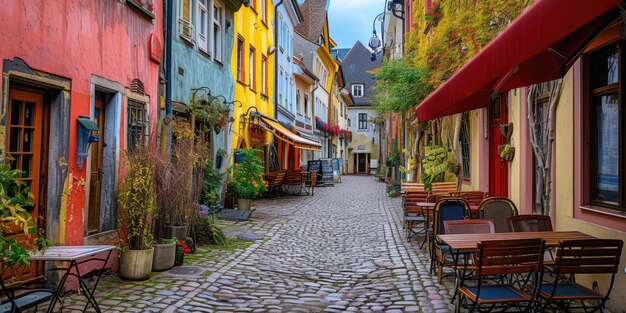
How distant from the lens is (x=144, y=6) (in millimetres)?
7754

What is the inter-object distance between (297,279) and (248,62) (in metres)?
10.9

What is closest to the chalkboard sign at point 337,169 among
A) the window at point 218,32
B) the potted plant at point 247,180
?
the potted plant at point 247,180

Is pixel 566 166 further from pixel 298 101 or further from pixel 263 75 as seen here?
pixel 298 101

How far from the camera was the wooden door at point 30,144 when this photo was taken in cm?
520

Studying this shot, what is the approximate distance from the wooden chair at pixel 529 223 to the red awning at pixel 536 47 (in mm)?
1406

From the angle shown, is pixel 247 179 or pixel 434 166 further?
Result: pixel 434 166

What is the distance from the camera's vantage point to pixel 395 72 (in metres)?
14.2

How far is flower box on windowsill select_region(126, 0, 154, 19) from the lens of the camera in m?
7.37

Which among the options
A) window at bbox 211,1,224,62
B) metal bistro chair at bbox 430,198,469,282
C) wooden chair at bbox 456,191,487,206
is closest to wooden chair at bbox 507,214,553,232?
metal bistro chair at bbox 430,198,469,282

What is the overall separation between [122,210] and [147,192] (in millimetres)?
397

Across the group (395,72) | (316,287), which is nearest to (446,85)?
(316,287)

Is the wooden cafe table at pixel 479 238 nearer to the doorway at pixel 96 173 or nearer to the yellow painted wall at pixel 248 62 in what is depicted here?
the doorway at pixel 96 173

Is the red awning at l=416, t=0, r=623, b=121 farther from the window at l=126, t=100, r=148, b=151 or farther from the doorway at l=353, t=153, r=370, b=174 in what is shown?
the doorway at l=353, t=153, r=370, b=174

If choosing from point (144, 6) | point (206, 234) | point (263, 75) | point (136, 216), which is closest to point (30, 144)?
point (136, 216)
